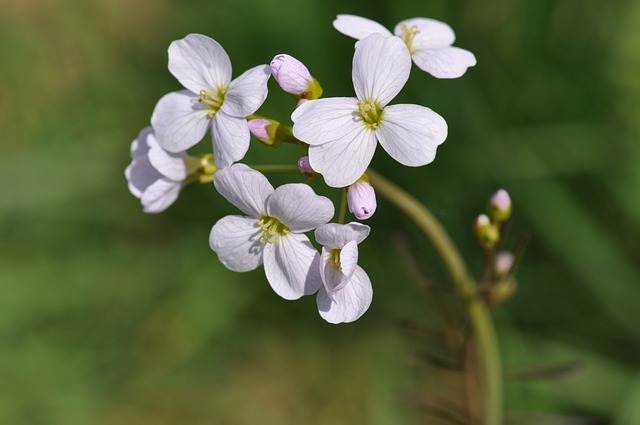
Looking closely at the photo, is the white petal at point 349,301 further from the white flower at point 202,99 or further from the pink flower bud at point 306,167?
the white flower at point 202,99

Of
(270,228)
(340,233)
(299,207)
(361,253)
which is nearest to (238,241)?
(270,228)

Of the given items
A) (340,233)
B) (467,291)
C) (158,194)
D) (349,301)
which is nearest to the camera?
(340,233)

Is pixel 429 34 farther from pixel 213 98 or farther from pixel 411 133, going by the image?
pixel 213 98

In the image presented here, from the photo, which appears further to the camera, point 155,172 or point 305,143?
point 155,172

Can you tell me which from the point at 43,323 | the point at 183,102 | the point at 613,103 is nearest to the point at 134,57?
the point at 43,323

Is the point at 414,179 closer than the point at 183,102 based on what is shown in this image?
No

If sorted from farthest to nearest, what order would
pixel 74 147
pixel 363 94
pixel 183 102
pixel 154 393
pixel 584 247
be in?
pixel 74 147, pixel 154 393, pixel 584 247, pixel 183 102, pixel 363 94

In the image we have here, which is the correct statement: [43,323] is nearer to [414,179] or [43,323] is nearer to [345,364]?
[345,364]
